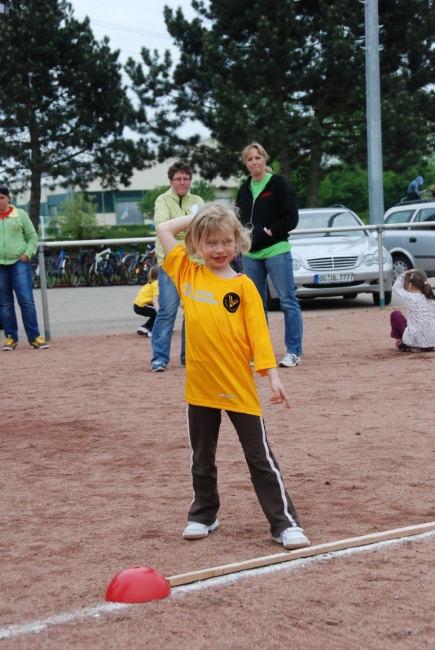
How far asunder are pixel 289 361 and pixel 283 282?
2.64 ft

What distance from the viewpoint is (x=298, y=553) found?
13.0 ft

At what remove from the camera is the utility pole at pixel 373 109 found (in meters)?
20.8

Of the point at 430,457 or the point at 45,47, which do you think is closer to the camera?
the point at 430,457

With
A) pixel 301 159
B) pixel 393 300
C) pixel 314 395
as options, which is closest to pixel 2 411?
pixel 314 395

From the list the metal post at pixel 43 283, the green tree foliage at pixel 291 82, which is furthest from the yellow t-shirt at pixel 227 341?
the green tree foliage at pixel 291 82

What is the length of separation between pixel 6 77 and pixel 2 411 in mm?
32091

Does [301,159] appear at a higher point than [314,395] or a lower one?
higher

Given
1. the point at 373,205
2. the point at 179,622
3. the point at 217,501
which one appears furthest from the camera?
the point at 373,205

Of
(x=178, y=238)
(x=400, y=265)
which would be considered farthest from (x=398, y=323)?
(x=400, y=265)

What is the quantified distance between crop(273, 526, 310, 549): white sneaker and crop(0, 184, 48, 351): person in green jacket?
7.91 metres

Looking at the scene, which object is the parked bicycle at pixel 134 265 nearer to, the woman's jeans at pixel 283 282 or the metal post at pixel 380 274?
the metal post at pixel 380 274

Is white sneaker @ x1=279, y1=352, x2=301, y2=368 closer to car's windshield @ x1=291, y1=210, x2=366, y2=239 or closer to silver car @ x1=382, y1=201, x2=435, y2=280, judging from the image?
car's windshield @ x1=291, y1=210, x2=366, y2=239

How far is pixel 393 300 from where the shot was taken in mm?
16625

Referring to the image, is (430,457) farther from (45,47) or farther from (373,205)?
(45,47)
